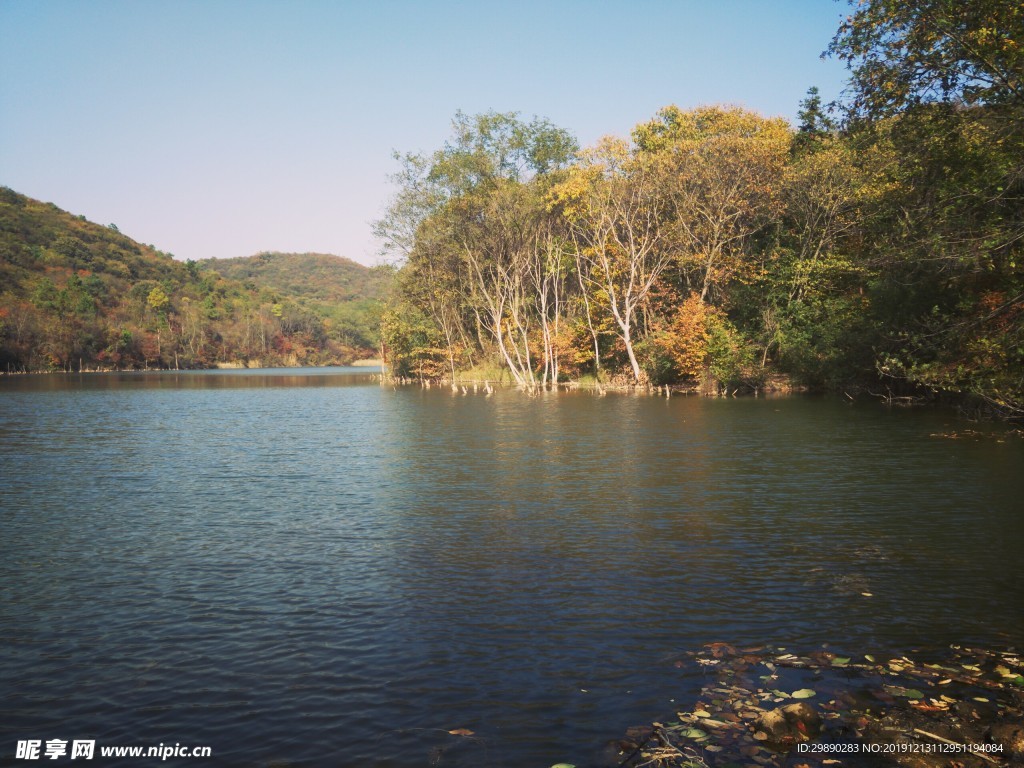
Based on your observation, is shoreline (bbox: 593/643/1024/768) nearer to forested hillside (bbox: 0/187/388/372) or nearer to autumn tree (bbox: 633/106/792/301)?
autumn tree (bbox: 633/106/792/301)

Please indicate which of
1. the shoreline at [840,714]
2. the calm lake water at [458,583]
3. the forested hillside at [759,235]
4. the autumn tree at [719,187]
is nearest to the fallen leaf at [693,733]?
the shoreline at [840,714]

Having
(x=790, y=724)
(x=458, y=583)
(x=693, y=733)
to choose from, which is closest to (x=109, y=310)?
(x=458, y=583)

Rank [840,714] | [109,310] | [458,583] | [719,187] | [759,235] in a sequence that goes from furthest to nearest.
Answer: [109,310]
[759,235]
[719,187]
[458,583]
[840,714]

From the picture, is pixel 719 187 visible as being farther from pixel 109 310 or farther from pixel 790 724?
pixel 109 310

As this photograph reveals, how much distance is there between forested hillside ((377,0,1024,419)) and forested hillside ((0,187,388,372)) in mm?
45477

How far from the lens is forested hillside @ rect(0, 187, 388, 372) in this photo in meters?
126

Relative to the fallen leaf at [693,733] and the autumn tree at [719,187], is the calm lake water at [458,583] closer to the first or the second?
the fallen leaf at [693,733]

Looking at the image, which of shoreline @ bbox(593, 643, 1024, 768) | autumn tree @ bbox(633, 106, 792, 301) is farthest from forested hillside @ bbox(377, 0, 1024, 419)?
shoreline @ bbox(593, 643, 1024, 768)

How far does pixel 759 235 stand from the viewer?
183ft

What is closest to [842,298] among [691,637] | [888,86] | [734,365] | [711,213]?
[734,365]

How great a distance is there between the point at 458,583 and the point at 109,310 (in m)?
162

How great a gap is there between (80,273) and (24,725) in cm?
17519

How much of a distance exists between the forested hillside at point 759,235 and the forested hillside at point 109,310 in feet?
149

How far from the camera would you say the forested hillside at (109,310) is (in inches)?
4973
